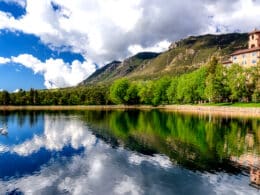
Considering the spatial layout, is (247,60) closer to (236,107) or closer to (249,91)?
(249,91)

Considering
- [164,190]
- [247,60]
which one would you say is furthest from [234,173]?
Result: [247,60]

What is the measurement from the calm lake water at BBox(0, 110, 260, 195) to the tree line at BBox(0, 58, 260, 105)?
65.3m

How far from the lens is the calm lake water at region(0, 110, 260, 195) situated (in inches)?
1083

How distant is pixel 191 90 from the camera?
144 metres

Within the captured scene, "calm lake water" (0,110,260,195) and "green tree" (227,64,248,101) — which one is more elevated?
"green tree" (227,64,248,101)

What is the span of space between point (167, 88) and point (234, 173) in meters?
144

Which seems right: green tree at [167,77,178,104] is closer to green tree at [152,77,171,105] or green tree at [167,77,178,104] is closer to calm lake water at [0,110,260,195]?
green tree at [152,77,171,105]

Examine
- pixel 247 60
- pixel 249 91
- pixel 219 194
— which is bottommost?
pixel 219 194

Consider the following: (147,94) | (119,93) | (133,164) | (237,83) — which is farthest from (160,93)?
(133,164)

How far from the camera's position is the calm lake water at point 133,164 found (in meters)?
27.5

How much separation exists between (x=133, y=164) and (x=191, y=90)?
368ft

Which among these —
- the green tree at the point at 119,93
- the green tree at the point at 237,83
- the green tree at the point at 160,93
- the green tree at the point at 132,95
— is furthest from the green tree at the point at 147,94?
the green tree at the point at 237,83

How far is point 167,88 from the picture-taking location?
175m

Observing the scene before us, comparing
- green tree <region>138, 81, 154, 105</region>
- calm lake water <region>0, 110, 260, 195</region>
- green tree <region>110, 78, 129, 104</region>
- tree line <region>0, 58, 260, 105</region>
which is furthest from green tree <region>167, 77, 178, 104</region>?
calm lake water <region>0, 110, 260, 195</region>
